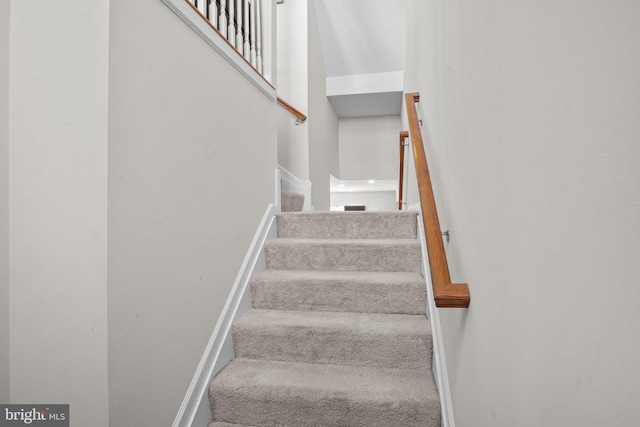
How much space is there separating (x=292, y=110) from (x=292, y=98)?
34cm

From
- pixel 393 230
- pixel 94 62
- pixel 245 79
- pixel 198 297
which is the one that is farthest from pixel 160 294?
pixel 393 230

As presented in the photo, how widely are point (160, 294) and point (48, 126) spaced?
1.95ft

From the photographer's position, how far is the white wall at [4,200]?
917 millimetres

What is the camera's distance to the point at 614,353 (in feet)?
1.16

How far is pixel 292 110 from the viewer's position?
307 cm

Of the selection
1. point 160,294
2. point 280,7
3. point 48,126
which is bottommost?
point 160,294

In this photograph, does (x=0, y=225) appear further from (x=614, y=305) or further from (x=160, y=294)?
(x=614, y=305)

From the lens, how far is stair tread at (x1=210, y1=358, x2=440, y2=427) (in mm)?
1249

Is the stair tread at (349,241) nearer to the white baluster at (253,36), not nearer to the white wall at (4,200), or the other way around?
the white baluster at (253,36)

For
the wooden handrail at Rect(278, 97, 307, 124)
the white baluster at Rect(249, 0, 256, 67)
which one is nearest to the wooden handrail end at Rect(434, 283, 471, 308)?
the white baluster at Rect(249, 0, 256, 67)

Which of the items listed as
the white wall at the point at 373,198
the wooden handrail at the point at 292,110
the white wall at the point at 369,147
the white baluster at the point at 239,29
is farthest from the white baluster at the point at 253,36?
the white wall at the point at 373,198

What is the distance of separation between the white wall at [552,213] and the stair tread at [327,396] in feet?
1.16

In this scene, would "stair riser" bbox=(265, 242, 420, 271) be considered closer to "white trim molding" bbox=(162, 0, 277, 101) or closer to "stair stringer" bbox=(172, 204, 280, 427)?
"stair stringer" bbox=(172, 204, 280, 427)

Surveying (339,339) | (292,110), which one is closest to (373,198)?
(292,110)
